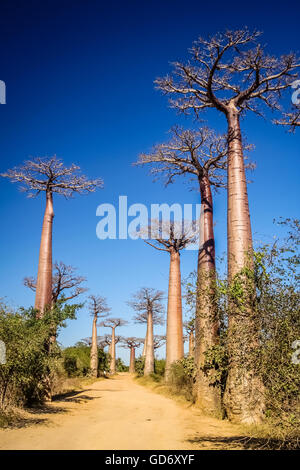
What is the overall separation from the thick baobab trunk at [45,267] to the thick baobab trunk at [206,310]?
3703 mm

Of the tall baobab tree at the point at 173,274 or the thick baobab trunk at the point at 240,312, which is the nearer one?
the thick baobab trunk at the point at 240,312

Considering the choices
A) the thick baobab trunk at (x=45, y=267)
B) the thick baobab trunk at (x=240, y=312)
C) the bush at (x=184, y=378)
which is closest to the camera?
the thick baobab trunk at (x=240, y=312)

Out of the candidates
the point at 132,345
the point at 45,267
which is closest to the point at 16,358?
the point at 45,267

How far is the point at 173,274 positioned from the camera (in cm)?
1475

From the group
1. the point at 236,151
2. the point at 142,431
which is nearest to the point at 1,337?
the point at 142,431

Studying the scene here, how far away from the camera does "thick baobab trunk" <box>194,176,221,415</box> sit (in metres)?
5.59

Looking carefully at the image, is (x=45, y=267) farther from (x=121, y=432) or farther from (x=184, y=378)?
(x=121, y=432)

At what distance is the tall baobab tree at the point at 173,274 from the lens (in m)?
14.0

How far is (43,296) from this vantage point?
928cm

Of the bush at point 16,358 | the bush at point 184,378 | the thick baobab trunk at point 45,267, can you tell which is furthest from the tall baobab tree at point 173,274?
the bush at point 16,358

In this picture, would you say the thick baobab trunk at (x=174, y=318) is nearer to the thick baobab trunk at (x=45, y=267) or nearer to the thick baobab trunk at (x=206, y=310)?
the thick baobab trunk at (x=206, y=310)

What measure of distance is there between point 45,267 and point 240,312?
6210 mm

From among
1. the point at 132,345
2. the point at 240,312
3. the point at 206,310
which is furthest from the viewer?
the point at 132,345

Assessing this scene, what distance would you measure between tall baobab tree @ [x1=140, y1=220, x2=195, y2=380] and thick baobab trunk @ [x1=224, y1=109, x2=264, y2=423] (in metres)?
8.00
